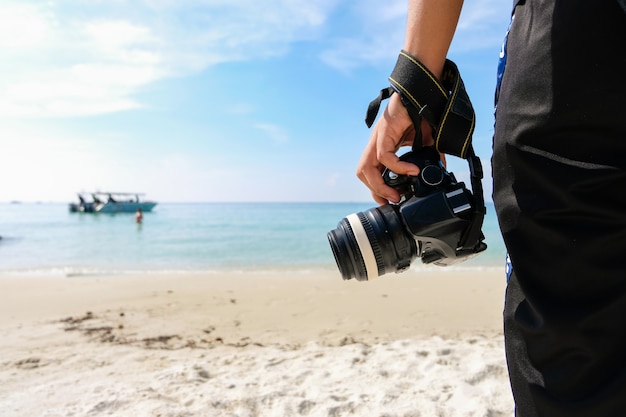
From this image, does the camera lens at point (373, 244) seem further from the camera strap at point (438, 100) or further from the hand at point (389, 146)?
the camera strap at point (438, 100)

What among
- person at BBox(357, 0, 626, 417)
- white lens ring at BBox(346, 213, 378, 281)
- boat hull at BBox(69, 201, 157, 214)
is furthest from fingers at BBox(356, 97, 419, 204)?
boat hull at BBox(69, 201, 157, 214)

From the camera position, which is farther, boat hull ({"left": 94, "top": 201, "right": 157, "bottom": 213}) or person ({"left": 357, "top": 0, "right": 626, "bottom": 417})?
boat hull ({"left": 94, "top": 201, "right": 157, "bottom": 213})

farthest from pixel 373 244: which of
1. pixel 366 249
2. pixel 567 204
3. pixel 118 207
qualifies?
pixel 118 207

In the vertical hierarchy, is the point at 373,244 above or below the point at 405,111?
below

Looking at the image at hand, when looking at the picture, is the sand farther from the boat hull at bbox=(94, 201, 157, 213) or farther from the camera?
the boat hull at bbox=(94, 201, 157, 213)

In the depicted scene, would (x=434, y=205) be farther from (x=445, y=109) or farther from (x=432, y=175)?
(x=445, y=109)

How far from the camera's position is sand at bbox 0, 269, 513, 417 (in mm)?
2227

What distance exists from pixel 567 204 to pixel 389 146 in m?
0.48

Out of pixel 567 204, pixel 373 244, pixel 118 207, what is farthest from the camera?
pixel 118 207

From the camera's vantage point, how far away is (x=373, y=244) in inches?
46.9

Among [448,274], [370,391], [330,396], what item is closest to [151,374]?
[330,396]

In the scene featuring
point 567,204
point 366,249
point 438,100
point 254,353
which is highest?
point 438,100

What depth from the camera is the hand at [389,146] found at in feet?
3.63

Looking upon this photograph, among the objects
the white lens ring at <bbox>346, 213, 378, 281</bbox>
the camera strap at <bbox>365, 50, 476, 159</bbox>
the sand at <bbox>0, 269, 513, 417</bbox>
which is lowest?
the sand at <bbox>0, 269, 513, 417</bbox>
